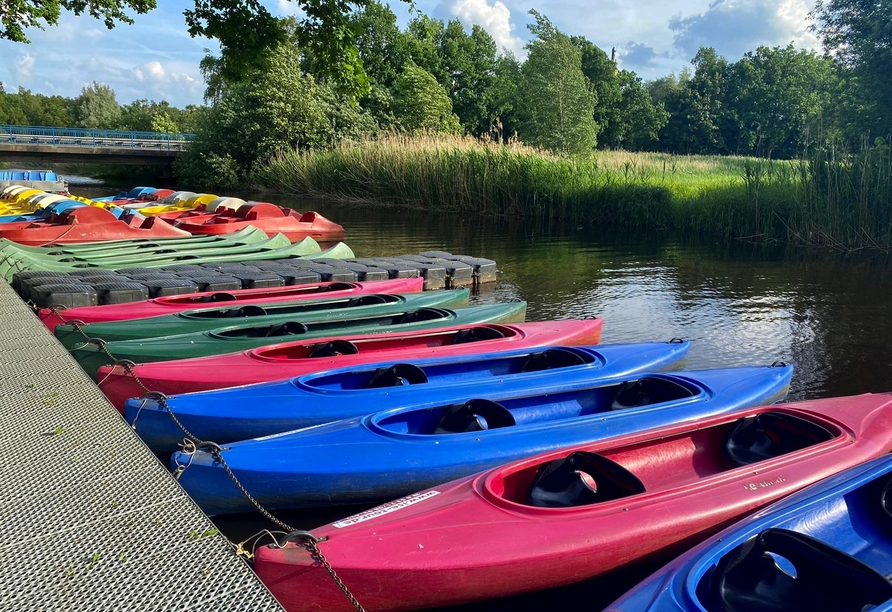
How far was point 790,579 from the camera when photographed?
98.2 inches

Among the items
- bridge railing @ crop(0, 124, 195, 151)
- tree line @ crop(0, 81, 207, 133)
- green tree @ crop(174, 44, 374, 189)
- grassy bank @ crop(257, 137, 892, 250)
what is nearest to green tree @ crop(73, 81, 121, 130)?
tree line @ crop(0, 81, 207, 133)

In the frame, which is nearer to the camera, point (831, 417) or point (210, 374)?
point (831, 417)

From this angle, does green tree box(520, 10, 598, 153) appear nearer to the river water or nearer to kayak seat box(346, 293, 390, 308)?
the river water

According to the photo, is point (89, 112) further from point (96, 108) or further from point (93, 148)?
point (93, 148)

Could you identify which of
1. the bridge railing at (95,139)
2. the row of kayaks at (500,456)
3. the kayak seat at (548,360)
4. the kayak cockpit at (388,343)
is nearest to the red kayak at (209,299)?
the row of kayaks at (500,456)

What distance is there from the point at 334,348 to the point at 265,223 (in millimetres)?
8798

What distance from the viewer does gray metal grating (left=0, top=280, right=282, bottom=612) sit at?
7.65 feet

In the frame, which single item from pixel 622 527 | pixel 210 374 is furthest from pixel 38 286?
pixel 622 527

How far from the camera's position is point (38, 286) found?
279 inches

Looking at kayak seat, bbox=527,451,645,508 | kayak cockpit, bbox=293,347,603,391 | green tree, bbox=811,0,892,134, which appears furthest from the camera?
green tree, bbox=811,0,892,134

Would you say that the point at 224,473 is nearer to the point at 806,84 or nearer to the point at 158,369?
the point at 158,369

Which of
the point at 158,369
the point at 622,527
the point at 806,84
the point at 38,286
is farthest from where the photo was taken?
the point at 806,84

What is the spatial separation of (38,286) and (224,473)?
4.85 meters

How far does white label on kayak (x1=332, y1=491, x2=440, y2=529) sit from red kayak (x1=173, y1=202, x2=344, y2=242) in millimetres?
10843
